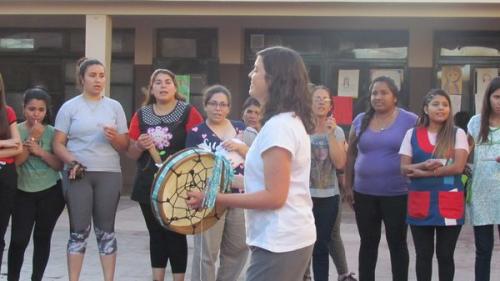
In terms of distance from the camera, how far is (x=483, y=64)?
12477 millimetres

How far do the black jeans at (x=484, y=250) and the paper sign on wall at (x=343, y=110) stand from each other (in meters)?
5.90

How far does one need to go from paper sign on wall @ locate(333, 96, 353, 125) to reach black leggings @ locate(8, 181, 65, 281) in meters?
6.32

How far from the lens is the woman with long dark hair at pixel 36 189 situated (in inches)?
247

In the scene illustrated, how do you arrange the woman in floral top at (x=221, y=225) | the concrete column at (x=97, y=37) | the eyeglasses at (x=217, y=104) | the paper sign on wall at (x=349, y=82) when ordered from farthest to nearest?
the paper sign on wall at (x=349, y=82), the concrete column at (x=97, y=37), the eyeglasses at (x=217, y=104), the woman in floral top at (x=221, y=225)

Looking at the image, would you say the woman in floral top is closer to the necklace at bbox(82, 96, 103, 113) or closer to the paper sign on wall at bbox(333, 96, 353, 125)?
the necklace at bbox(82, 96, 103, 113)

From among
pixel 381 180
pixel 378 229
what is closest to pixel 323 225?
pixel 378 229

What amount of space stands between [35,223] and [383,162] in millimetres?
2905

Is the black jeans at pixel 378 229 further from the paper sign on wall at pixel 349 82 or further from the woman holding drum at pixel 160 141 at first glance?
the paper sign on wall at pixel 349 82

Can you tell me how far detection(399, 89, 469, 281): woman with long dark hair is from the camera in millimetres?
5922

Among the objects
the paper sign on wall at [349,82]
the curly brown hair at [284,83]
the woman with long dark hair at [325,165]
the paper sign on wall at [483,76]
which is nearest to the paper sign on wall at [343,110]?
the paper sign on wall at [349,82]

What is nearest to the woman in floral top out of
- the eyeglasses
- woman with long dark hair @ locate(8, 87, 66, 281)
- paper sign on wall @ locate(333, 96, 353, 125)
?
the eyeglasses

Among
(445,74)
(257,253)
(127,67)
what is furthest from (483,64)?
(257,253)

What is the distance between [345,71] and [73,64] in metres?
4.74

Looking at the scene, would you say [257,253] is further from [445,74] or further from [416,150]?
[445,74]
